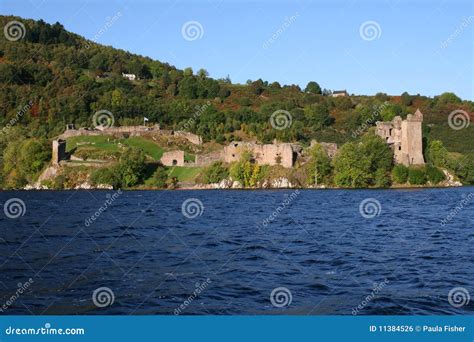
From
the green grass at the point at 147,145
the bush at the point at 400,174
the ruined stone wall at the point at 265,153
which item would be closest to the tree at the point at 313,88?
the green grass at the point at 147,145

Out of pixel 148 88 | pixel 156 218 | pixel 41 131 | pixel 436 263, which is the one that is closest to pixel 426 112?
pixel 148 88

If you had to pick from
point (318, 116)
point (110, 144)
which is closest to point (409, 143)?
point (110, 144)

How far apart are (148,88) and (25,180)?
63.7 m

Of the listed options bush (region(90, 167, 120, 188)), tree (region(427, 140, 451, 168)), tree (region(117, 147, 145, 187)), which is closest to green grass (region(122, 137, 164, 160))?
tree (region(117, 147, 145, 187))

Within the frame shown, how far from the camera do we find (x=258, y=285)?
44.2 ft

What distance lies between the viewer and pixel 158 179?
218 ft

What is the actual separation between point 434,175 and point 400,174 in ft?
13.4

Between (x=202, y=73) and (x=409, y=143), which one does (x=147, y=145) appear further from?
(x=202, y=73)

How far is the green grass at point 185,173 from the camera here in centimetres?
6731

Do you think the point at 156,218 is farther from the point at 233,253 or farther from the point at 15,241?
the point at 233,253

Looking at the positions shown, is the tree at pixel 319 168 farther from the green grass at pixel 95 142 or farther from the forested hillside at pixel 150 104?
the green grass at pixel 95 142

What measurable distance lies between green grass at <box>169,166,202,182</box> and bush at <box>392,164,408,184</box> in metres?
22.2

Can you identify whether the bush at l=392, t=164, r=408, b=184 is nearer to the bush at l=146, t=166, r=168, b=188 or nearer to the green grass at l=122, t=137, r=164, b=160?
the bush at l=146, t=166, r=168, b=188

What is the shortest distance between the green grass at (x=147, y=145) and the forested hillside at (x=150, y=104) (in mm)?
10974
